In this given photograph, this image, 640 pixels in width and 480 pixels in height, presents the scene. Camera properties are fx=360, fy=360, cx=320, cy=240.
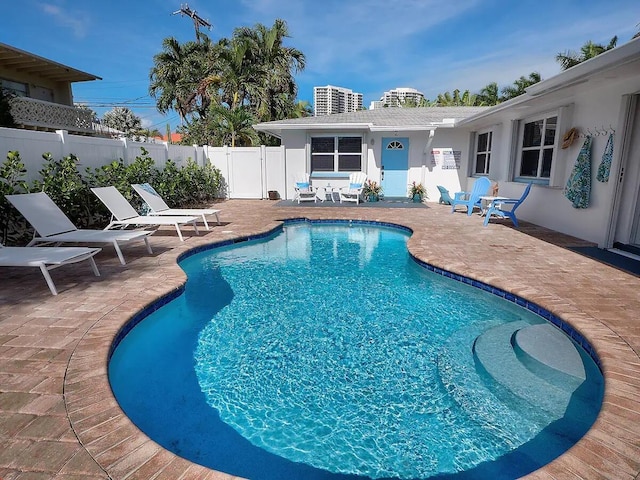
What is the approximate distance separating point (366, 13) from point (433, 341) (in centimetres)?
1265

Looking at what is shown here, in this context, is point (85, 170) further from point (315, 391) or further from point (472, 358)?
point (472, 358)

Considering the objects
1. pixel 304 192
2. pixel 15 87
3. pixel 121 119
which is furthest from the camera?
pixel 121 119

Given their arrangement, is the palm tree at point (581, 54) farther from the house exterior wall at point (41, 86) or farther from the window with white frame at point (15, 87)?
the window with white frame at point (15, 87)

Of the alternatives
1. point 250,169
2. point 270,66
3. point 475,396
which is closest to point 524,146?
Answer: point 475,396

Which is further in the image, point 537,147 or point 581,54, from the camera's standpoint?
point 581,54

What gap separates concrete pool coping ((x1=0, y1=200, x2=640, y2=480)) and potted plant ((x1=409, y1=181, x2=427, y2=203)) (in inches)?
255

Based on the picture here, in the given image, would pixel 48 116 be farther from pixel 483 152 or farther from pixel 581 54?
pixel 581 54

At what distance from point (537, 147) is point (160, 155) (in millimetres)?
10545

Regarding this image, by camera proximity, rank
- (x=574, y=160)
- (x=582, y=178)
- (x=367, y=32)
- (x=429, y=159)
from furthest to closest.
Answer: (x=367, y=32) → (x=429, y=159) → (x=574, y=160) → (x=582, y=178)

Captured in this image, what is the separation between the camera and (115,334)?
127 inches

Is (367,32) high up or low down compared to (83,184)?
up

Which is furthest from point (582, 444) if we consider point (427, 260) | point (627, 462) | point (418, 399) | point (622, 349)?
point (427, 260)

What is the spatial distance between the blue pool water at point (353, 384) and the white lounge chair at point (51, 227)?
159cm

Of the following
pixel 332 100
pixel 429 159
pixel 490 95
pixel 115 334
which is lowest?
pixel 115 334
